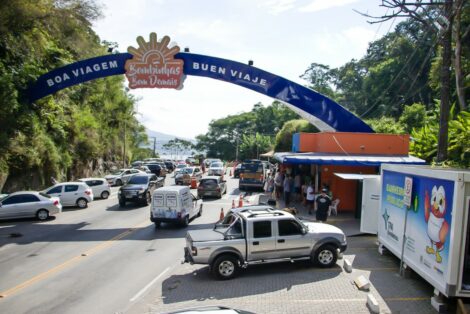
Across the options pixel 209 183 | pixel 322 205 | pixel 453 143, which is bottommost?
pixel 209 183

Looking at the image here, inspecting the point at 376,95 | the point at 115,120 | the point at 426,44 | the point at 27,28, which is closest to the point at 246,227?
the point at 27,28

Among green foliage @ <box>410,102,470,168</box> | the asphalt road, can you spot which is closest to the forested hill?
A: the asphalt road

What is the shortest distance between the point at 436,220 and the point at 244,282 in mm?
5198

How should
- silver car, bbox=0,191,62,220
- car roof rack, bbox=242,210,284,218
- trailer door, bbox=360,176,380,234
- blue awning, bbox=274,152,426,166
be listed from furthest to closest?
silver car, bbox=0,191,62,220, blue awning, bbox=274,152,426,166, trailer door, bbox=360,176,380,234, car roof rack, bbox=242,210,284,218

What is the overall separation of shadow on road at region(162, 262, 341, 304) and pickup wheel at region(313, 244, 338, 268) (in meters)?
0.19

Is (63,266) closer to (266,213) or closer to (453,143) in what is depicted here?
(266,213)

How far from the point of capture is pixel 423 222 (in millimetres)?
9656

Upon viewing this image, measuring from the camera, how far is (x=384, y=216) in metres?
12.8

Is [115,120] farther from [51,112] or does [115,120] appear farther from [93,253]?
[93,253]

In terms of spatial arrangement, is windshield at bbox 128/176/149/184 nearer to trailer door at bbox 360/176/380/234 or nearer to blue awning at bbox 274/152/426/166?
blue awning at bbox 274/152/426/166

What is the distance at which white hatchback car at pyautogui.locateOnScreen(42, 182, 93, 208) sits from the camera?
2433cm

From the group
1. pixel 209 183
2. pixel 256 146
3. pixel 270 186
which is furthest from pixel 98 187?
pixel 256 146

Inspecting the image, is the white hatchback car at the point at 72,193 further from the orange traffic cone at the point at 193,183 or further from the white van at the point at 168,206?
the orange traffic cone at the point at 193,183

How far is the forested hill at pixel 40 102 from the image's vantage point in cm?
2469
